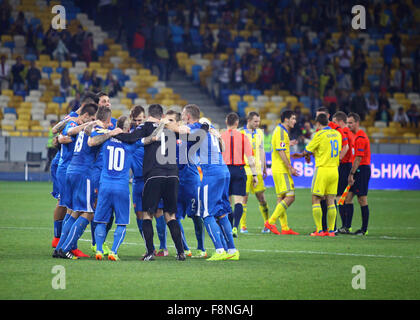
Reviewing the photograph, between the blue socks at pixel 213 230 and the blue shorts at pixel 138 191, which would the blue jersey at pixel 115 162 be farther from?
the blue socks at pixel 213 230

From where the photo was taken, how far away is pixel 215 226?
11016 mm

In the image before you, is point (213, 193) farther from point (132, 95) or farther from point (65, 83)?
point (132, 95)

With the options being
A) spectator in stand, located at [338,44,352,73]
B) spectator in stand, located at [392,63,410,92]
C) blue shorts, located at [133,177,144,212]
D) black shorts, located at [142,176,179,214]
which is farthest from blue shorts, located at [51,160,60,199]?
spectator in stand, located at [392,63,410,92]

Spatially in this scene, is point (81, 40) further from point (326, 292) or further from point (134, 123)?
point (326, 292)

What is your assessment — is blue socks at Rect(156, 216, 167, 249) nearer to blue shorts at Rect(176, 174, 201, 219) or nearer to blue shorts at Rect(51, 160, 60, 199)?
blue shorts at Rect(176, 174, 201, 219)

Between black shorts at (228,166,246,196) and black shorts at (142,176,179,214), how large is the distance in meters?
3.40

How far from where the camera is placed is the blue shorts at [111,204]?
35.4 ft

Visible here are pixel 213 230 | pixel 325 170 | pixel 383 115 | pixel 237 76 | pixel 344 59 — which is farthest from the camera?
pixel 344 59

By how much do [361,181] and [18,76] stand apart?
19.3 m

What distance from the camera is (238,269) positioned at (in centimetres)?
1012

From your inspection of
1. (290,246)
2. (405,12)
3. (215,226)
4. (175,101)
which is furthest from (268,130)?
(215,226)

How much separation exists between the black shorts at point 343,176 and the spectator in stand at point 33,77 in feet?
60.7

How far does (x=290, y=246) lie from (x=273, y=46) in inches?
952

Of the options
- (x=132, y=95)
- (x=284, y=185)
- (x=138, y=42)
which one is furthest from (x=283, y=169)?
(x=138, y=42)
